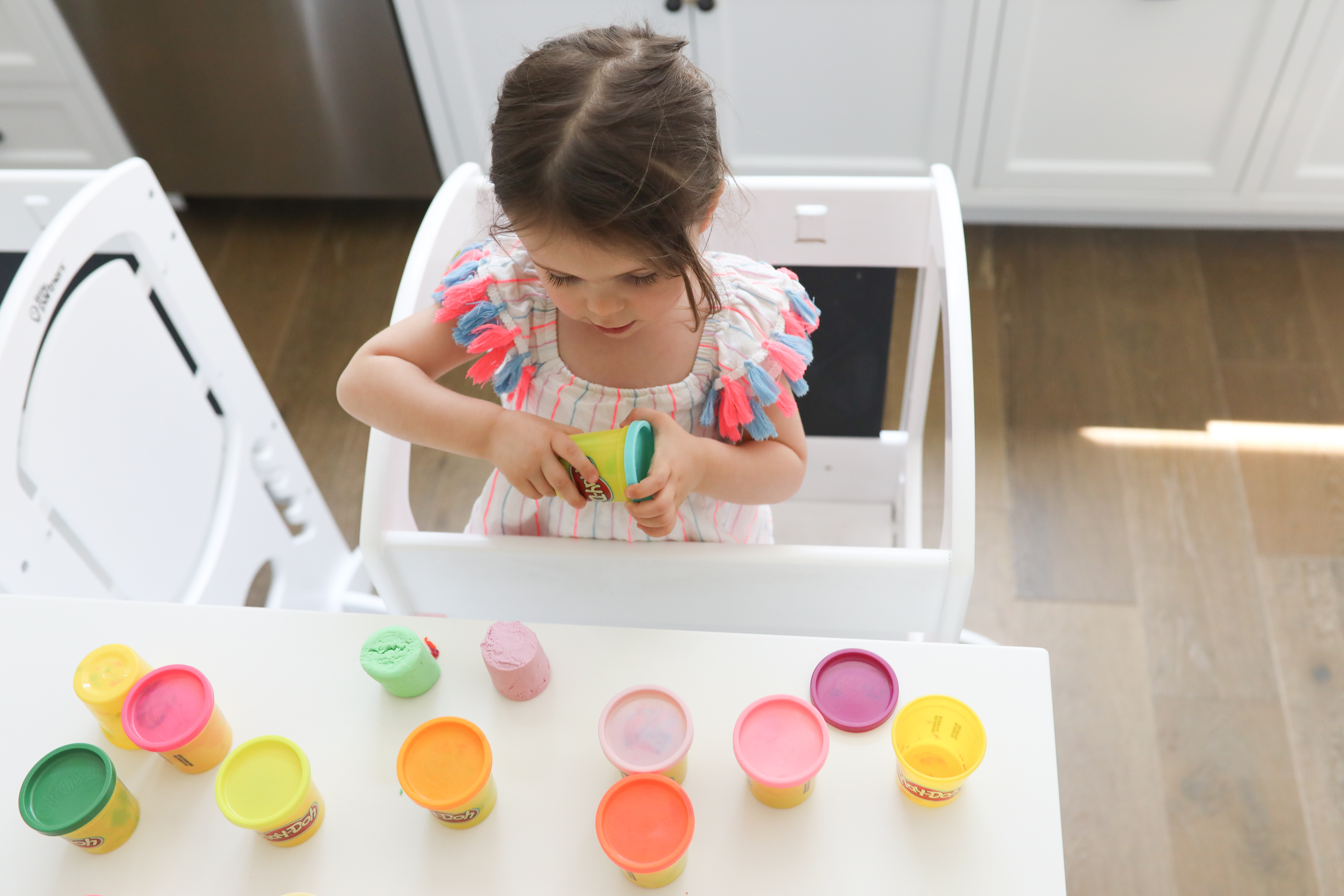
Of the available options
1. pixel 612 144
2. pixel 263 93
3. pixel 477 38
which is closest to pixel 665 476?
pixel 612 144

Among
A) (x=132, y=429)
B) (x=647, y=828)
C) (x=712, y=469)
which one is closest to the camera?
(x=647, y=828)

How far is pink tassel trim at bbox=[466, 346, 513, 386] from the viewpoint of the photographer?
0.87 m

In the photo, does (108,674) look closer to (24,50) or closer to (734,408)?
(734,408)

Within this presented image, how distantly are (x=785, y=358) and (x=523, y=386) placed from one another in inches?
9.7

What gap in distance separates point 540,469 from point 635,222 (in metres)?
0.21

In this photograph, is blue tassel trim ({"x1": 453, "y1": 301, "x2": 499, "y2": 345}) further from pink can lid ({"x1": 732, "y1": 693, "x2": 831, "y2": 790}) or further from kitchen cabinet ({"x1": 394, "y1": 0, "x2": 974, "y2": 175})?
kitchen cabinet ({"x1": 394, "y1": 0, "x2": 974, "y2": 175})

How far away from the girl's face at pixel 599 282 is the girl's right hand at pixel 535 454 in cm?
9

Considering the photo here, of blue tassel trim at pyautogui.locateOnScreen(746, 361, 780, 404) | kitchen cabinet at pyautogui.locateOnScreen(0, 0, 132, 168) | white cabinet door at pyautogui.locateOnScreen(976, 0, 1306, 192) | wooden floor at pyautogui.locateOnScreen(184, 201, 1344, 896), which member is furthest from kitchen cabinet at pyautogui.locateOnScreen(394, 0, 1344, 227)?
blue tassel trim at pyautogui.locateOnScreen(746, 361, 780, 404)

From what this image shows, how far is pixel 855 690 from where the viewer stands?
66 cm

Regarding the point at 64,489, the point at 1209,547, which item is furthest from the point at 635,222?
the point at 1209,547

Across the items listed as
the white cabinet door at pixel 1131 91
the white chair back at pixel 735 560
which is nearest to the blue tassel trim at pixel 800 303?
the white chair back at pixel 735 560

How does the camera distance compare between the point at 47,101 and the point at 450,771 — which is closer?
the point at 450,771

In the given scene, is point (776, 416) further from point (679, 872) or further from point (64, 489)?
point (64, 489)

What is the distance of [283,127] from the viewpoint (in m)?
1.94
